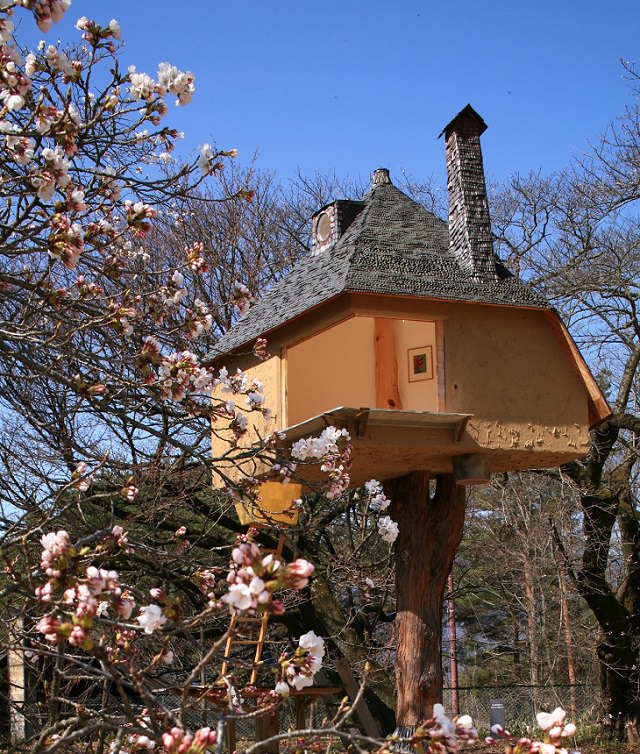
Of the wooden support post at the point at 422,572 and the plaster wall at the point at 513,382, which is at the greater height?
the plaster wall at the point at 513,382

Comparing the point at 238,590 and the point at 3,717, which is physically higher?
the point at 238,590

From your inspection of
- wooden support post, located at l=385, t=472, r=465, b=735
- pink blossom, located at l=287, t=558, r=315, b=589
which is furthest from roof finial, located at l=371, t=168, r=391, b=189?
pink blossom, located at l=287, t=558, r=315, b=589

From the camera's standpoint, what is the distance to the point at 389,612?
15.1 m

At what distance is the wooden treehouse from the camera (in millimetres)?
8508

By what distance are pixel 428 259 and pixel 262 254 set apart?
7990 mm

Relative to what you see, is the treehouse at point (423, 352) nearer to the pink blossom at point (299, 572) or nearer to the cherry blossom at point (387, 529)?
the cherry blossom at point (387, 529)

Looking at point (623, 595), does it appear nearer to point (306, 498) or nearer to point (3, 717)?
point (306, 498)

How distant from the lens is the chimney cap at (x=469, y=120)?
392 inches

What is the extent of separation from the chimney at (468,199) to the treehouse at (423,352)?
15mm

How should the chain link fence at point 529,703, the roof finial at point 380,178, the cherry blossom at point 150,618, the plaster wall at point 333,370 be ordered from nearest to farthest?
the cherry blossom at point 150,618 → the plaster wall at point 333,370 → the roof finial at point 380,178 → the chain link fence at point 529,703

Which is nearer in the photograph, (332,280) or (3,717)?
(332,280)

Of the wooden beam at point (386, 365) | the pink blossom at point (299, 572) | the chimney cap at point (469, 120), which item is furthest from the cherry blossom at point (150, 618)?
the chimney cap at point (469, 120)

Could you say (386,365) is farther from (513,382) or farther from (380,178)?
(380,178)

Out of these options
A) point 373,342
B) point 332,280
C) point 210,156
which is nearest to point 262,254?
point 373,342
